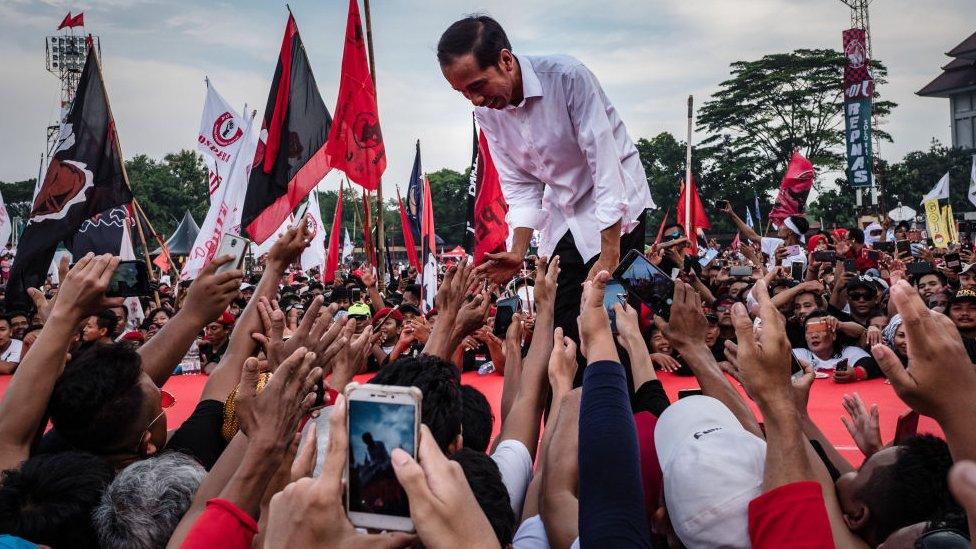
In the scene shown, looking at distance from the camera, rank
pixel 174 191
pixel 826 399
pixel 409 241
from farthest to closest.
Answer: pixel 174 191 → pixel 409 241 → pixel 826 399

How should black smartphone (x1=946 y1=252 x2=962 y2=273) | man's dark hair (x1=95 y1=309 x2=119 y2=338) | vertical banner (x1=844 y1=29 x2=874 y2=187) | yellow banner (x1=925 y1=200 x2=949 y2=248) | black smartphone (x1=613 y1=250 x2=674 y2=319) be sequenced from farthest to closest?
vertical banner (x1=844 y1=29 x2=874 y2=187) → yellow banner (x1=925 y1=200 x2=949 y2=248) → black smartphone (x1=946 y1=252 x2=962 y2=273) → man's dark hair (x1=95 y1=309 x2=119 y2=338) → black smartphone (x1=613 y1=250 x2=674 y2=319)

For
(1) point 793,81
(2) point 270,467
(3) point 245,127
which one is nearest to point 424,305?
(3) point 245,127

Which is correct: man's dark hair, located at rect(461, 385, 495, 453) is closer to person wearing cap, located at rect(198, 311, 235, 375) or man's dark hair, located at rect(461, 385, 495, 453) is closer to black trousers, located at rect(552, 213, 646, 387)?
black trousers, located at rect(552, 213, 646, 387)

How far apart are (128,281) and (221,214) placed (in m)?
6.51

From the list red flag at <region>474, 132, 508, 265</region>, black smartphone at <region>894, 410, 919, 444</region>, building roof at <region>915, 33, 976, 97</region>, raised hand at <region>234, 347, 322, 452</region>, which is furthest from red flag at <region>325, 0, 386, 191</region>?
building roof at <region>915, 33, 976, 97</region>

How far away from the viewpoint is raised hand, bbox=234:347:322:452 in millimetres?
1751

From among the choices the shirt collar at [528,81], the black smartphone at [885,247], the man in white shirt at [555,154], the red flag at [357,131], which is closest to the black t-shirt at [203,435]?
the man in white shirt at [555,154]

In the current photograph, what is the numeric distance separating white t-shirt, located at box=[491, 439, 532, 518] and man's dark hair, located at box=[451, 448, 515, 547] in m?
0.55

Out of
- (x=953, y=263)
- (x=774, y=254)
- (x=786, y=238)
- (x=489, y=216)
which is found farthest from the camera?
(x=786, y=238)

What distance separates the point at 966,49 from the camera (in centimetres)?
4566

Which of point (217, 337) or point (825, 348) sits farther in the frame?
point (217, 337)

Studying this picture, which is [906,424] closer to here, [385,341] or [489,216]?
[385,341]

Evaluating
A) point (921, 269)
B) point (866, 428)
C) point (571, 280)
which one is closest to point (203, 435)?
point (571, 280)

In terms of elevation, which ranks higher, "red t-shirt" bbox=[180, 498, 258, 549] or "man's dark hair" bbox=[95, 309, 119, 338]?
"man's dark hair" bbox=[95, 309, 119, 338]
